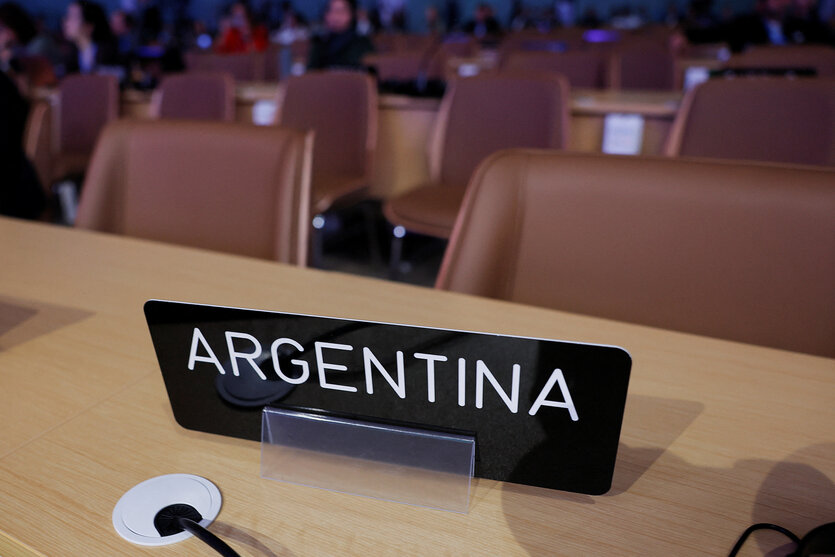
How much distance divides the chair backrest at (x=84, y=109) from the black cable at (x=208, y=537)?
3089 millimetres

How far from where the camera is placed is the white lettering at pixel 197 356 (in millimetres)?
463

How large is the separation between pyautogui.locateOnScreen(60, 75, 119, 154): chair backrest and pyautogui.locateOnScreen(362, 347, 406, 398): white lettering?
3082mm

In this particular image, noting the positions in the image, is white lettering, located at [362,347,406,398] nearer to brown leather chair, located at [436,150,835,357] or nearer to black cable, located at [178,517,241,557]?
black cable, located at [178,517,241,557]

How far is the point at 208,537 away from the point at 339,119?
2082mm

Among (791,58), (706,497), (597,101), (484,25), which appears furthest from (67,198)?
(484,25)

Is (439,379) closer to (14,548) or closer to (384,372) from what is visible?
(384,372)

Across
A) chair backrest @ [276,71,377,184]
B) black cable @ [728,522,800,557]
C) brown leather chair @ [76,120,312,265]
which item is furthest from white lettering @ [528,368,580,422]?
chair backrest @ [276,71,377,184]

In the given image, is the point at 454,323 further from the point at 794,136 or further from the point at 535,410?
the point at 794,136

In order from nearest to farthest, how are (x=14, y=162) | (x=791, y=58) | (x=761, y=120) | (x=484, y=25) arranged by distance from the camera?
1. (x=761, y=120)
2. (x=14, y=162)
3. (x=791, y=58)
4. (x=484, y=25)

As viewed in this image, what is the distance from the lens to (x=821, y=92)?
1.36 meters

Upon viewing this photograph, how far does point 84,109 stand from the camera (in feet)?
9.98

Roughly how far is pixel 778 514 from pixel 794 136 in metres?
1.30

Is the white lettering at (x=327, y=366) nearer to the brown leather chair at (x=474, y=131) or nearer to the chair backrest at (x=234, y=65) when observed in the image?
the brown leather chair at (x=474, y=131)

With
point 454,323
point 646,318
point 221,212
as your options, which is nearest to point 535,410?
point 454,323
